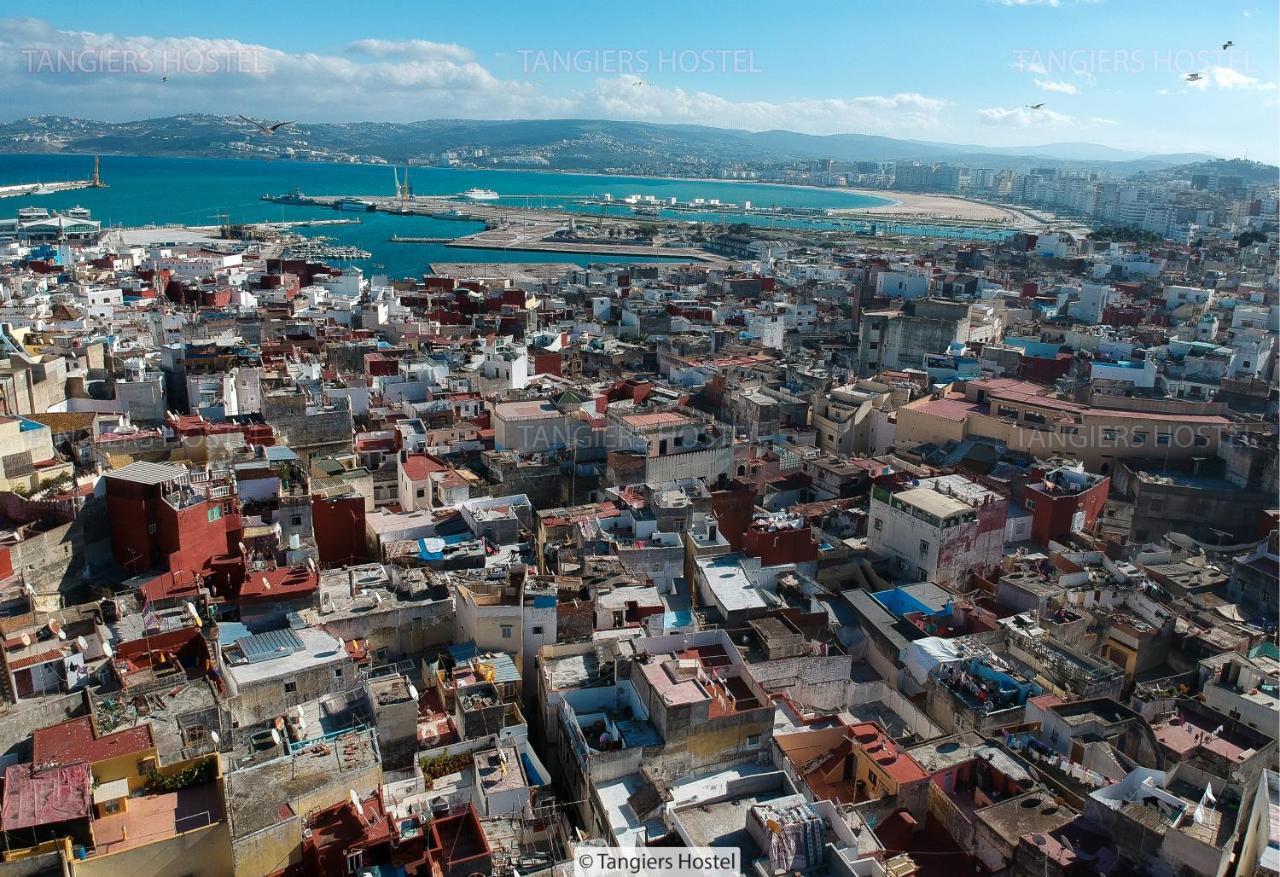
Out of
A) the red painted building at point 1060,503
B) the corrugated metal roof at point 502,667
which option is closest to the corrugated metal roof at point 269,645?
the corrugated metal roof at point 502,667

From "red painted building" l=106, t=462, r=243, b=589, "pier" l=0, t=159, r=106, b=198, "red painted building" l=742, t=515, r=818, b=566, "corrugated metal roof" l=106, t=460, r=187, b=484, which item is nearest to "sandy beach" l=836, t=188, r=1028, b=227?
"pier" l=0, t=159, r=106, b=198

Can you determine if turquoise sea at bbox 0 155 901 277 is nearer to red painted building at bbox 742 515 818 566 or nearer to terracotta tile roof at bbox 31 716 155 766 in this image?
red painted building at bbox 742 515 818 566

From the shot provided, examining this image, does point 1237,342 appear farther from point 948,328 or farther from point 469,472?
point 469,472

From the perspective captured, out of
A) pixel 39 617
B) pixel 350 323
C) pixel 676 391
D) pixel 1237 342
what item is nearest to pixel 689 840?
pixel 39 617

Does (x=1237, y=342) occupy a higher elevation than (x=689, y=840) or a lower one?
higher

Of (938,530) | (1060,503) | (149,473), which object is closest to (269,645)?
(149,473)

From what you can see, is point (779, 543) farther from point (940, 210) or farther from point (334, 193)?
point (334, 193)

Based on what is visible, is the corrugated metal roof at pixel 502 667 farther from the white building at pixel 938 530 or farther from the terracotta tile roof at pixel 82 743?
the white building at pixel 938 530
